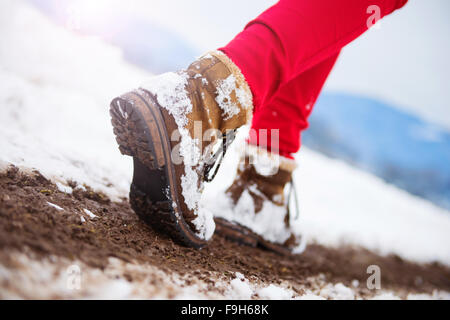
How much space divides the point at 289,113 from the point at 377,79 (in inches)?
147

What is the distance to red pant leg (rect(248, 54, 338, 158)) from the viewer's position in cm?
97

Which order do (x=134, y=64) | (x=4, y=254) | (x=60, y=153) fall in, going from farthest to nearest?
(x=134, y=64) → (x=60, y=153) → (x=4, y=254)

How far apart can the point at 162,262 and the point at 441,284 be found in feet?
4.89

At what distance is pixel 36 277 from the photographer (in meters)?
0.34

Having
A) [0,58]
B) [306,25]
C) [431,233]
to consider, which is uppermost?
[306,25]

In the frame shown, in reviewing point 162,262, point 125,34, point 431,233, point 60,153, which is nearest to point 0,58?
point 60,153

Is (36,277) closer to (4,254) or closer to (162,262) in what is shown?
(4,254)

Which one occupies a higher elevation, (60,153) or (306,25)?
(306,25)

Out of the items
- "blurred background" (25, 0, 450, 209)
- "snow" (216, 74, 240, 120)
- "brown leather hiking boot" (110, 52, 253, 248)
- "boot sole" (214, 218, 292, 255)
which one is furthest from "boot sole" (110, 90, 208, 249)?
"blurred background" (25, 0, 450, 209)

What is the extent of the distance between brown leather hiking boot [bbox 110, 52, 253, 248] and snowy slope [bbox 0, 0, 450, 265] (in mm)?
258

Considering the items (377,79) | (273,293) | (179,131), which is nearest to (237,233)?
(273,293)

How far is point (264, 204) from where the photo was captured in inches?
39.1

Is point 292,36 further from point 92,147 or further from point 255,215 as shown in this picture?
point 92,147

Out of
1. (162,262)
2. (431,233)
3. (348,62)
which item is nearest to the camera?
(162,262)
